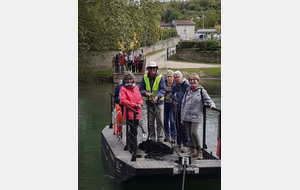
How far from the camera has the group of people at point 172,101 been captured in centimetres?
589

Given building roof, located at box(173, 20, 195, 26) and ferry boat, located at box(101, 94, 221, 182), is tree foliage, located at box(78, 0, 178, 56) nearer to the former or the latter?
ferry boat, located at box(101, 94, 221, 182)

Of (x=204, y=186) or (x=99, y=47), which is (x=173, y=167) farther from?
(x=99, y=47)

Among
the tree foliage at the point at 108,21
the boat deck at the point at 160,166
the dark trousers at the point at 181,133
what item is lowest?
the boat deck at the point at 160,166

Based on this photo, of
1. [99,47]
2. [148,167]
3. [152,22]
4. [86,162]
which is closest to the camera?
[148,167]

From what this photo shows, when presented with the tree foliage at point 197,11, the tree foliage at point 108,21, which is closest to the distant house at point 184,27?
the tree foliage at point 197,11

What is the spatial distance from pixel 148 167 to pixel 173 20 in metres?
59.1

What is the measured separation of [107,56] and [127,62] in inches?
248

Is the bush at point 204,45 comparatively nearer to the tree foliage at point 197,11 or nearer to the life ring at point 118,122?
the tree foliage at point 197,11

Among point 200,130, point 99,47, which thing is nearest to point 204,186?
point 200,130

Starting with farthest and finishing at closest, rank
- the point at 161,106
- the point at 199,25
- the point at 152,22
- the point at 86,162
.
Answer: the point at 199,25
the point at 152,22
the point at 86,162
the point at 161,106

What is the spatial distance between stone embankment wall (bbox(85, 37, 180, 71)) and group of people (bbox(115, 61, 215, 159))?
10575mm

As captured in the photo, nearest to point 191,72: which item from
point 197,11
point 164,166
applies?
point 164,166

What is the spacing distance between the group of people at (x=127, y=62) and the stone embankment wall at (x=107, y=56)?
2.50 ft
